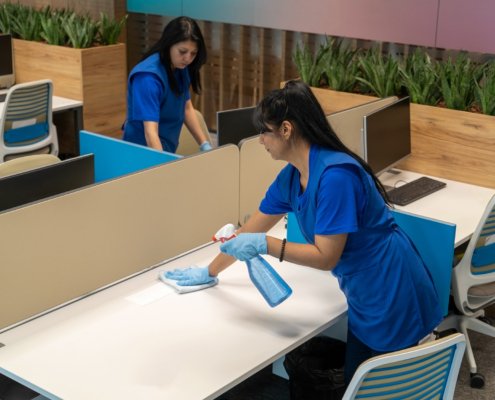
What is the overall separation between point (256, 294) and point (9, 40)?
158 inches

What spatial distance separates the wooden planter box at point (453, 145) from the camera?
3.21 m

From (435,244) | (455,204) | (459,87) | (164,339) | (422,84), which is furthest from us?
(422,84)

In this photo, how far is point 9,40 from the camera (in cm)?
529

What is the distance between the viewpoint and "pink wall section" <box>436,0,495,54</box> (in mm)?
4332

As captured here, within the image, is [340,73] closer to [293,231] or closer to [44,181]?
[293,231]

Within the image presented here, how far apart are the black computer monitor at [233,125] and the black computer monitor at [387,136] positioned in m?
0.63

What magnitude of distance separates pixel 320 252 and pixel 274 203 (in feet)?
1.15

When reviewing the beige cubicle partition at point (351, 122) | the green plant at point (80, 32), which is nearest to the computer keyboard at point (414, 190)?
the beige cubicle partition at point (351, 122)

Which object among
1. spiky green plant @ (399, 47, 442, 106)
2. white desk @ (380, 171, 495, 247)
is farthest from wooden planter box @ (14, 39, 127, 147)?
white desk @ (380, 171, 495, 247)

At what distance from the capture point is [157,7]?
6.05 m

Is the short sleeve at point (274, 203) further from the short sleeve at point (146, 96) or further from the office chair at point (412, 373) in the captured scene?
the short sleeve at point (146, 96)

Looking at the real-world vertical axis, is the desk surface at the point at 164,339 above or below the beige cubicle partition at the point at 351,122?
below

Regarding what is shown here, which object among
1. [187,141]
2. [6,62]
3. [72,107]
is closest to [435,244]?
[187,141]

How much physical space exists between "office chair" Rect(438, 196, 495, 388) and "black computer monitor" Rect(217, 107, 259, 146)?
1243 mm
